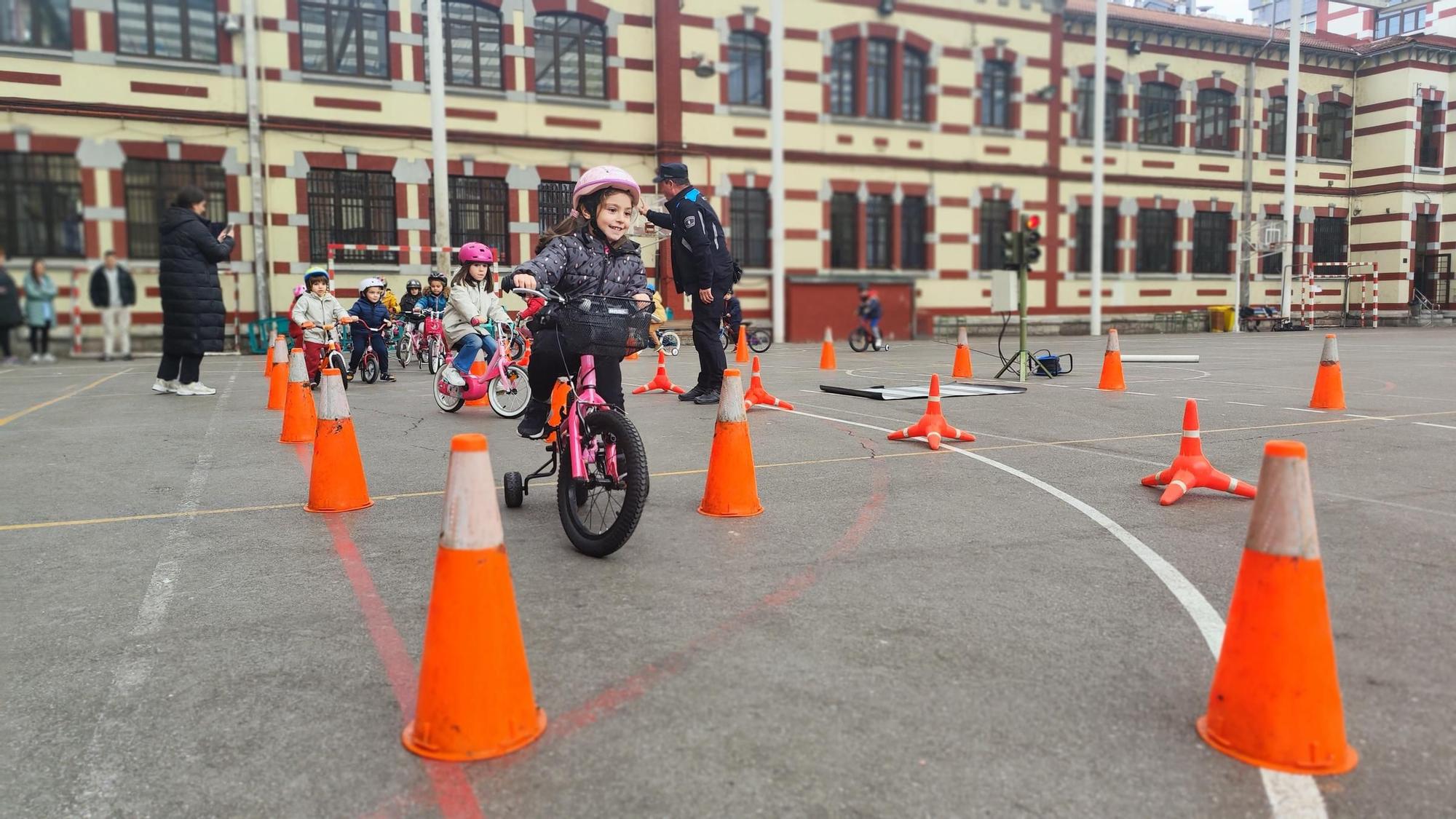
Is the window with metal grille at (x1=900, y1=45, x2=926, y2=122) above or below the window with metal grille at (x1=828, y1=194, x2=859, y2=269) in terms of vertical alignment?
above

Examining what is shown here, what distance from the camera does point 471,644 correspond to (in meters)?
2.76

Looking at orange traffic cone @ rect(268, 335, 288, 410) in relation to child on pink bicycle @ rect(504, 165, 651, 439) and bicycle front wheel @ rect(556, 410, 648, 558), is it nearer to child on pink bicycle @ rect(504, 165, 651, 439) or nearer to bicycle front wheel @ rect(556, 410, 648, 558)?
child on pink bicycle @ rect(504, 165, 651, 439)

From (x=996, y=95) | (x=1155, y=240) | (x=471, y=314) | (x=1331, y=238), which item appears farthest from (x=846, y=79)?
(x=1331, y=238)

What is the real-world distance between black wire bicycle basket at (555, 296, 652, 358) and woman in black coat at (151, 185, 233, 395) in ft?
28.5

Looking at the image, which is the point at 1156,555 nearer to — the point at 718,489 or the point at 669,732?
the point at 718,489

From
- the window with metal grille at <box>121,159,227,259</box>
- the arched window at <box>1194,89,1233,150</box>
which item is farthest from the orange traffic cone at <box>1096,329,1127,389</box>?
the arched window at <box>1194,89,1233,150</box>

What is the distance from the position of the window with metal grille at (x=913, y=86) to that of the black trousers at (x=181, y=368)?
22.4 meters

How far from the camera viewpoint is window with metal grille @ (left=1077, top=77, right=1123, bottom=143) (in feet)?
107

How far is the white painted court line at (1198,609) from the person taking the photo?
2.46 m

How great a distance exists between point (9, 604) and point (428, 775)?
2.68 m

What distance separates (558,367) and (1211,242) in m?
35.3

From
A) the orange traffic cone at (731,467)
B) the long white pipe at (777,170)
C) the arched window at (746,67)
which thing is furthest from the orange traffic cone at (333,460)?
the arched window at (746,67)

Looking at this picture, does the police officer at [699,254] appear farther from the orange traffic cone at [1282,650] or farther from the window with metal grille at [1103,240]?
the window with metal grille at [1103,240]

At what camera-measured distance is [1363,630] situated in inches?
147
